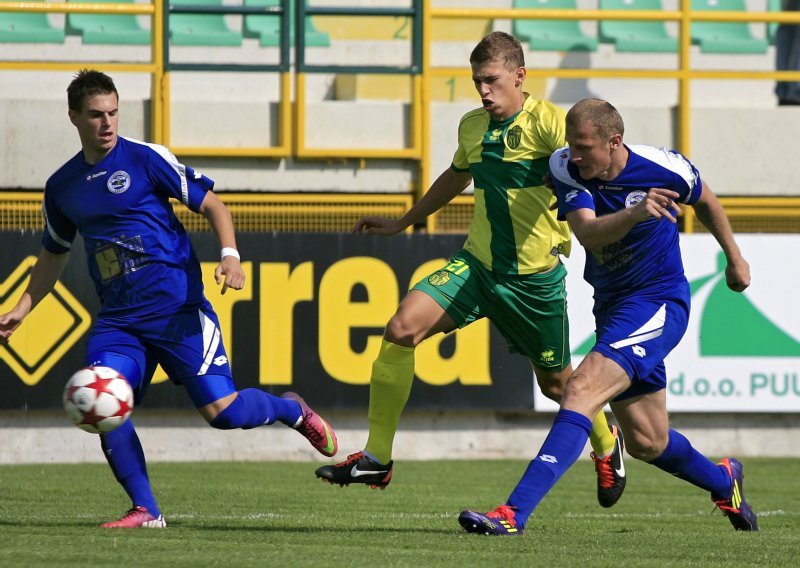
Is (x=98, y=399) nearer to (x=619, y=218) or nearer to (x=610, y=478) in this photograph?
(x=619, y=218)

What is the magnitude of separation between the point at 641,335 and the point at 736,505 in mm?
1084

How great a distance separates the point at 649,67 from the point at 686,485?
6020mm

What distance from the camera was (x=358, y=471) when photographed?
21.4ft

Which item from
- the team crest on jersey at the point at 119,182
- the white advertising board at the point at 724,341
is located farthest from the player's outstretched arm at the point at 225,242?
the white advertising board at the point at 724,341

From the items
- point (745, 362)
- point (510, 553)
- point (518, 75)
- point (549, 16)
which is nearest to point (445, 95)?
point (549, 16)

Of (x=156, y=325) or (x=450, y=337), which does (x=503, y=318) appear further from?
(x=450, y=337)

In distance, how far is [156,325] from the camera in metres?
6.32

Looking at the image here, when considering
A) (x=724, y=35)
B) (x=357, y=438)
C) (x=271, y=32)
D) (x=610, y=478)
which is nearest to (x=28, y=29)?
(x=271, y=32)

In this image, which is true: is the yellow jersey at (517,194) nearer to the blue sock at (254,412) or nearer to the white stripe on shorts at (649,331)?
the white stripe on shorts at (649,331)

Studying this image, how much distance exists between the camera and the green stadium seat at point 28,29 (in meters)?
12.0

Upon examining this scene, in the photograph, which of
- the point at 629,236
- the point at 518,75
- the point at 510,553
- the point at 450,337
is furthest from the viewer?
the point at 450,337

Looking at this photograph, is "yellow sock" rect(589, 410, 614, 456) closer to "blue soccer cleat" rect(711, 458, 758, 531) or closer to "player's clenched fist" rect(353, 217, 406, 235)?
"blue soccer cleat" rect(711, 458, 758, 531)

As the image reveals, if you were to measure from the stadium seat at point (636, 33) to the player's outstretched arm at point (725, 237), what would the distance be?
24.9 ft

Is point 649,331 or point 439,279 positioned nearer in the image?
point 649,331
